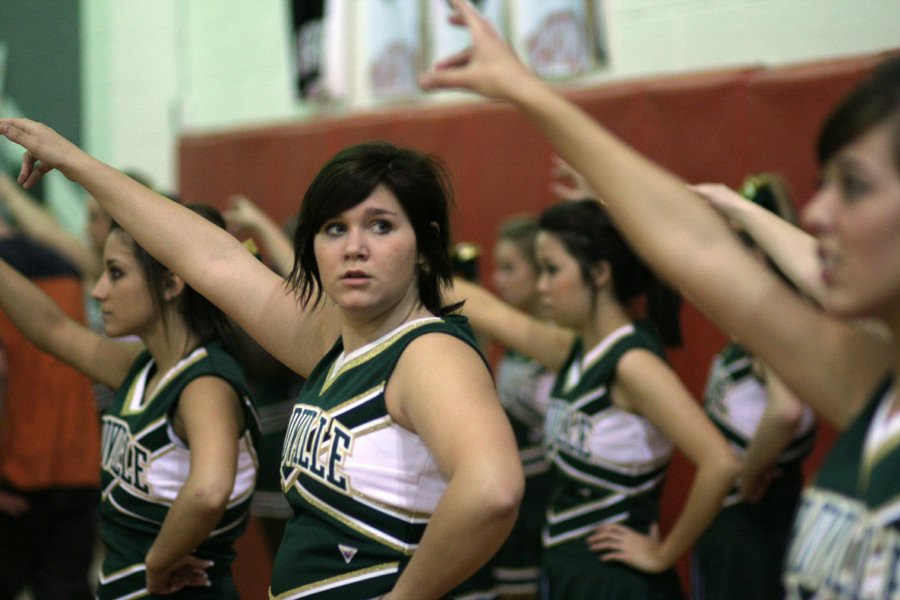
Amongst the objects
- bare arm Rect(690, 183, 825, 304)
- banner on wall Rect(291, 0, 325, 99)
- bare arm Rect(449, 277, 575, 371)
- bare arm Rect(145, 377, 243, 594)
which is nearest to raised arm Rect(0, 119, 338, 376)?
bare arm Rect(145, 377, 243, 594)

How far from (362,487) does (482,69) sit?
660 mm

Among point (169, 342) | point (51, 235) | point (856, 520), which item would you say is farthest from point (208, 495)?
point (51, 235)

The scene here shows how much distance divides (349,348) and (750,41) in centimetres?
275

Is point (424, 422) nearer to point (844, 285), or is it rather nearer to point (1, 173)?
point (844, 285)

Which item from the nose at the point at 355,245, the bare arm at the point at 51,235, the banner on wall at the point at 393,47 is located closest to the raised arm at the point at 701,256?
the nose at the point at 355,245

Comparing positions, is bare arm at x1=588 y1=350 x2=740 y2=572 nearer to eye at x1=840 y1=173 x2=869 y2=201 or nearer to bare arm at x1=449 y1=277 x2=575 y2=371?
bare arm at x1=449 y1=277 x2=575 y2=371

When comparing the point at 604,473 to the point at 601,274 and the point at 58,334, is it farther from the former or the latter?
the point at 58,334

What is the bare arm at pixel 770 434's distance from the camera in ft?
8.50

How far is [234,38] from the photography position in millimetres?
5840

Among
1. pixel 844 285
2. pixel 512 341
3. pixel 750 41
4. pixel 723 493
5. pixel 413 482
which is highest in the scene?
pixel 750 41

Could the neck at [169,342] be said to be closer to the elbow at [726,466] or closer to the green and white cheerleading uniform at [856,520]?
the elbow at [726,466]

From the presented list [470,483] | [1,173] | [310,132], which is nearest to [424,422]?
[470,483]

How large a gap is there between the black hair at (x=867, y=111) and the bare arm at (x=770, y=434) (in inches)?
64.9

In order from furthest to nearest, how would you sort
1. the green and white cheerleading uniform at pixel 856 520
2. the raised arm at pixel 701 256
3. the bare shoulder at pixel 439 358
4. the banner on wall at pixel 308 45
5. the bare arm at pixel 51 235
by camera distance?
the banner on wall at pixel 308 45, the bare arm at pixel 51 235, the bare shoulder at pixel 439 358, the raised arm at pixel 701 256, the green and white cheerleading uniform at pixel 856 520
